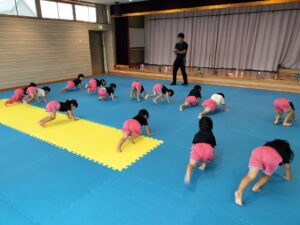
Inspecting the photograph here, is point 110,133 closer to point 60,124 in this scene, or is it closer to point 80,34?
point 60,124

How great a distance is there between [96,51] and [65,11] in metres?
2.41

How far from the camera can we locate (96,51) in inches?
439

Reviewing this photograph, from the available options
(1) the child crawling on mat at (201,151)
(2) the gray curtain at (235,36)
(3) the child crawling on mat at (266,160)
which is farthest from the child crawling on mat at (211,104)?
(2) the gray curtain at (235,36)

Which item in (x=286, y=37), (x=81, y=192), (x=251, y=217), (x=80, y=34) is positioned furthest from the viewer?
(x=80, y=34)

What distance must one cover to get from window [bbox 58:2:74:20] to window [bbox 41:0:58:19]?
18 cm

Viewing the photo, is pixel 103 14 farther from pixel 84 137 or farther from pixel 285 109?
pixel 285 109

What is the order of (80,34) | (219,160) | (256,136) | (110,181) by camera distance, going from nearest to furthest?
(110,181) → (219,160) → (256,136) → (80,34)

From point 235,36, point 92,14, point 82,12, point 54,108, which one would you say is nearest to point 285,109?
point 54,108

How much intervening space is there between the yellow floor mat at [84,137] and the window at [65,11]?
18.1 feet

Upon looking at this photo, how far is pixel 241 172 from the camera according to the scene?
2926 millimetres

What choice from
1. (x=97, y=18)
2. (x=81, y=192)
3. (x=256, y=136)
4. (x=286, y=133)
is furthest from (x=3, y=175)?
(x=97, y=18)

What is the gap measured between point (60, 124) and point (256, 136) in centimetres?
392

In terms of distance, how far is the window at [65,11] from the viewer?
9.01 meters

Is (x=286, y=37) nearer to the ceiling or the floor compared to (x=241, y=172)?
nearer to the ceiling
